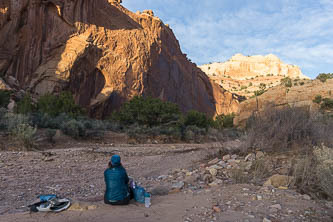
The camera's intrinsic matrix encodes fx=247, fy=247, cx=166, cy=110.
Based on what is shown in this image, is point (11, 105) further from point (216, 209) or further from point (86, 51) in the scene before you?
point (216, 209)

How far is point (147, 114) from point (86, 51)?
11.9 meters

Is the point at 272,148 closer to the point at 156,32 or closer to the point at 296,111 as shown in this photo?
the point at 296,111

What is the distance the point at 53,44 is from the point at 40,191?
2603 centimetres

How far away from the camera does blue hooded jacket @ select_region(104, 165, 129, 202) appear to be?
3955 mm

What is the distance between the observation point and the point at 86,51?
28.1 metres

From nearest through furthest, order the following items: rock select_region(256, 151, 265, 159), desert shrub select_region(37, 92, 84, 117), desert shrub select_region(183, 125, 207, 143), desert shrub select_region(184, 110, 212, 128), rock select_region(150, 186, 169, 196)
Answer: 1. rock select_region(150, 186, 169, 196)
2. rock select_region(256, 151, 265, 159)
3. desert shrub select_region(37, 92, 84, 117)
4. desert shrub select_region(183, 125, 207, 143)
5. desert shrub select_region(184, 110, 212, 128)

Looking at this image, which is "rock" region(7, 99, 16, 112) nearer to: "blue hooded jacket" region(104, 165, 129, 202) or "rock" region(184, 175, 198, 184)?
"rock" region(184, 175, 198, 184)

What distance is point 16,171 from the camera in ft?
21.7

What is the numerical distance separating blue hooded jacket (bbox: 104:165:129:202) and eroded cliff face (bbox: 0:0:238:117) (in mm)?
24492

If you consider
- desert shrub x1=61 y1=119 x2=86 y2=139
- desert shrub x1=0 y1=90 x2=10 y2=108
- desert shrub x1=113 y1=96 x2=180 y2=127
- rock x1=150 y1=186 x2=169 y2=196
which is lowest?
rock x1=150 y1=186 x2=169 y2=196

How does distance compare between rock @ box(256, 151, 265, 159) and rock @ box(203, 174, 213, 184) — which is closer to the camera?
rock @ box(203, 174, 213, 184)

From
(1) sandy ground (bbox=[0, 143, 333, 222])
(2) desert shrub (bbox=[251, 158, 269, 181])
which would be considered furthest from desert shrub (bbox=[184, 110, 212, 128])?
(2) desert shrub (bbox=[251, 158, 269, 181])

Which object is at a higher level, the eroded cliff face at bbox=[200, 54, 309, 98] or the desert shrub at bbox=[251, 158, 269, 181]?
the eroded cliff face at bbox=[200, 54, 309, 98]

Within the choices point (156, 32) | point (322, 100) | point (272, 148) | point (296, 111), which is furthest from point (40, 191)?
point (156, 32)
